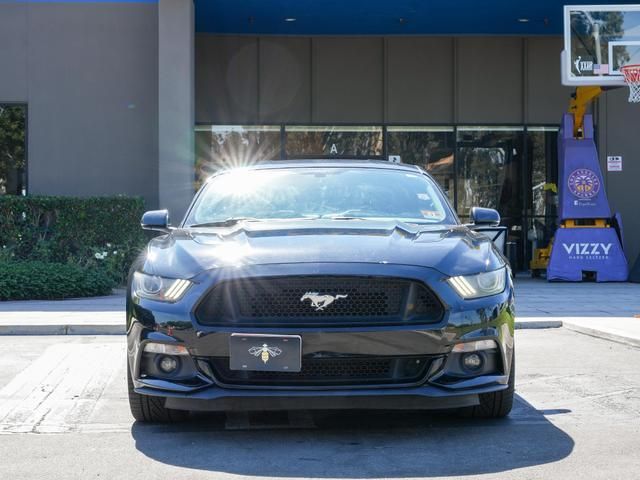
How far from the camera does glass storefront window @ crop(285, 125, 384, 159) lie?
19.6 meters

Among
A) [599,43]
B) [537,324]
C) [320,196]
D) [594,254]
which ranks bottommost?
[537,324]

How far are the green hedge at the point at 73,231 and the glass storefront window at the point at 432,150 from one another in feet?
20.7

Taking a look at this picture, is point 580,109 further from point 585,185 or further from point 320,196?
point 320,196

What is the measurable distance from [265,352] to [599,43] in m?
13.2

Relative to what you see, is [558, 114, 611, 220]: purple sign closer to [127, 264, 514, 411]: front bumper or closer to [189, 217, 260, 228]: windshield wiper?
[189, 217, 260, 228]: windshield wiper

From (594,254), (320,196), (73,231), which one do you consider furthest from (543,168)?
(320,196)

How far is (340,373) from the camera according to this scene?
4930 mm

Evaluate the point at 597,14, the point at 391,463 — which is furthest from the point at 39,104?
the point at 391,463

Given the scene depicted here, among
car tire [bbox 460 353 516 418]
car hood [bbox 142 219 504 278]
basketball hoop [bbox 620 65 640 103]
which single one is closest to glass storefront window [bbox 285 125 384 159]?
basketball hoop [bbox 620 65 640 103]

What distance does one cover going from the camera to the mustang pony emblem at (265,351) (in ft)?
15.8

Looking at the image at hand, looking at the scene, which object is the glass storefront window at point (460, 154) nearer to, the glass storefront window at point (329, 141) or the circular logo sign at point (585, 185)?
the glass storefront window at point (329, 141)

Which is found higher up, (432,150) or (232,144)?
(232,144)

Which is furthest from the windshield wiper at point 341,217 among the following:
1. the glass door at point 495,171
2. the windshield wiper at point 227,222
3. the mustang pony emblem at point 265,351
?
the glass door at point 495,171

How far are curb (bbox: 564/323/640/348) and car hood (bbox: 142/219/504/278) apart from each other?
12.4 ft
